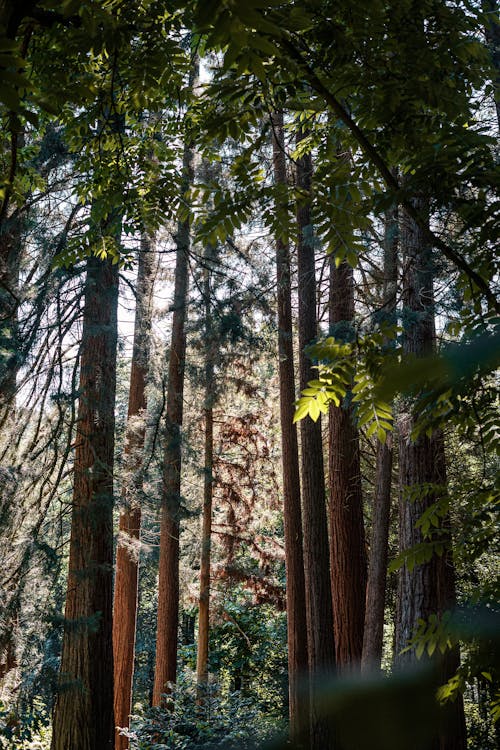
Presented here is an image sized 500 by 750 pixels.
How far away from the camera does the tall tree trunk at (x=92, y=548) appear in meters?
6.34

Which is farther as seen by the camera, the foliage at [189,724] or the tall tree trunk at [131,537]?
the tall tree trunk at [131,537]

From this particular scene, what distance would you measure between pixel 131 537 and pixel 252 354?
368cm

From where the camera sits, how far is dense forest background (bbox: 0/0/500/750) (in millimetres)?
1738

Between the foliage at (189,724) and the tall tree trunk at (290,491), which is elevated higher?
the tall tree trunk at (290,491)

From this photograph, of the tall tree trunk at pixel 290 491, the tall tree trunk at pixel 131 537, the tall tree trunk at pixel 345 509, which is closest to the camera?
the tall tree trunk at pixel 131 537

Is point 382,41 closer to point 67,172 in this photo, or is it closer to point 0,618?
point 0,618

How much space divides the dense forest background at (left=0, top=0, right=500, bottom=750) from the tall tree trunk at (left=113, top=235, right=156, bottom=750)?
0.05 meters

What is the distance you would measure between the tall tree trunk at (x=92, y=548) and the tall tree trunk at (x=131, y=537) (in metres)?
0.60

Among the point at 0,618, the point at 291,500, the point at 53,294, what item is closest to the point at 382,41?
the point at 53,294

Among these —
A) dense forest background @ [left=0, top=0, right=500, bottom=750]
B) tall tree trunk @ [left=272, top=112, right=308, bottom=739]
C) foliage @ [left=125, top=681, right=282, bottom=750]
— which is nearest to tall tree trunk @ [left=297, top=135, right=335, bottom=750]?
dense forest background @ [left=0, top=0, right=500, bottom=750]

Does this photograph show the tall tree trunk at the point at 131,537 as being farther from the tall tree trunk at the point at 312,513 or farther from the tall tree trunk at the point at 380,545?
the tall tree trunk at the point at 380,545

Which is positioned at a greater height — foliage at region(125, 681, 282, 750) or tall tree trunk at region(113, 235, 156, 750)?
tall tree trunk at region(113, 235, 156, 750)

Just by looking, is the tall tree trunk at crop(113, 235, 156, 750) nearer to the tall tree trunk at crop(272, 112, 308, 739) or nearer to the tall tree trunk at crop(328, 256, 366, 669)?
the tall tree trunk at crop(272, 112, 308, 739)

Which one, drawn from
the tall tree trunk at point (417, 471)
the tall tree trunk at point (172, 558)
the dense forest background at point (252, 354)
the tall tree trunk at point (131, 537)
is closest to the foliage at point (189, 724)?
the dense forest background at point (252, 354)
